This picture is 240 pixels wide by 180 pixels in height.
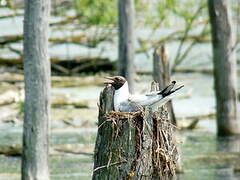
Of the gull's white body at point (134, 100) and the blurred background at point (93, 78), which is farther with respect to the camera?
the blurred background at point (93, 78)

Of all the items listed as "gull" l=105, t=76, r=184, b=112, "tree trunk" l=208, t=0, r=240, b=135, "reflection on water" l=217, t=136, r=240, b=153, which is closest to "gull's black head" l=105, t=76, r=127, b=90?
"gull" l=105, t=76, r=184, b=112

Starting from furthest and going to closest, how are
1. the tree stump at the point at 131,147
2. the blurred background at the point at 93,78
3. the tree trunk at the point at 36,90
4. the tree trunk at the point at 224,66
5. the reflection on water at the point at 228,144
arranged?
1. the tree trunk at the point at 224,66
2. the reflection on water at the point at 228,144
3. the blurred background at the point at 93,78
4. the tree trunk at the point at 36,90
5. the tree stump at the point at 131,147

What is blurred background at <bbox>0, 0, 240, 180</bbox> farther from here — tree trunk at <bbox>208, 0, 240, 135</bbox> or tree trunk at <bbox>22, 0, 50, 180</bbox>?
tree trunk at <bbox>22, 0, 50, 180</bbox>

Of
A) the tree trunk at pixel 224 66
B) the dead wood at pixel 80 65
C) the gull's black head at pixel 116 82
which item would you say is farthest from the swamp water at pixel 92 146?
the gull's black head at pixel 116 82

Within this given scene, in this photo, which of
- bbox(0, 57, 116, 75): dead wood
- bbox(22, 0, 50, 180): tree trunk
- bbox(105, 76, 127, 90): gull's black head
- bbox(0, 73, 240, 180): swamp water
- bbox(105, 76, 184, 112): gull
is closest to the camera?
bbox(105, 76, 184, 112): gull

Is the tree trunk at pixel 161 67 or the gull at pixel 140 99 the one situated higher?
the tree trunk at pixel 161 67

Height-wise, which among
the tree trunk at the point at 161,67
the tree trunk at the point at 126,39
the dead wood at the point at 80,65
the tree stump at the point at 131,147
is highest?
the dead wood at the point at 80,65

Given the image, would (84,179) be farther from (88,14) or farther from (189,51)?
(189,51)

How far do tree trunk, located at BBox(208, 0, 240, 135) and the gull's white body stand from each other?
32.9ft

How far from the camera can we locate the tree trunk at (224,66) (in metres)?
17.5

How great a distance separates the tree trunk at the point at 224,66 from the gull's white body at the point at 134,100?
10.0 meters

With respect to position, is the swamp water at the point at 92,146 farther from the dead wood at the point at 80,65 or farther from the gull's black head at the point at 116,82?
the gull's black head at the point at 116,82

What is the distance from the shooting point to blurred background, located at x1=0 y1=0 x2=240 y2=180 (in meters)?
14.8

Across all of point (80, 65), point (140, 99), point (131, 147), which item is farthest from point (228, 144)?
point (131, 147)
